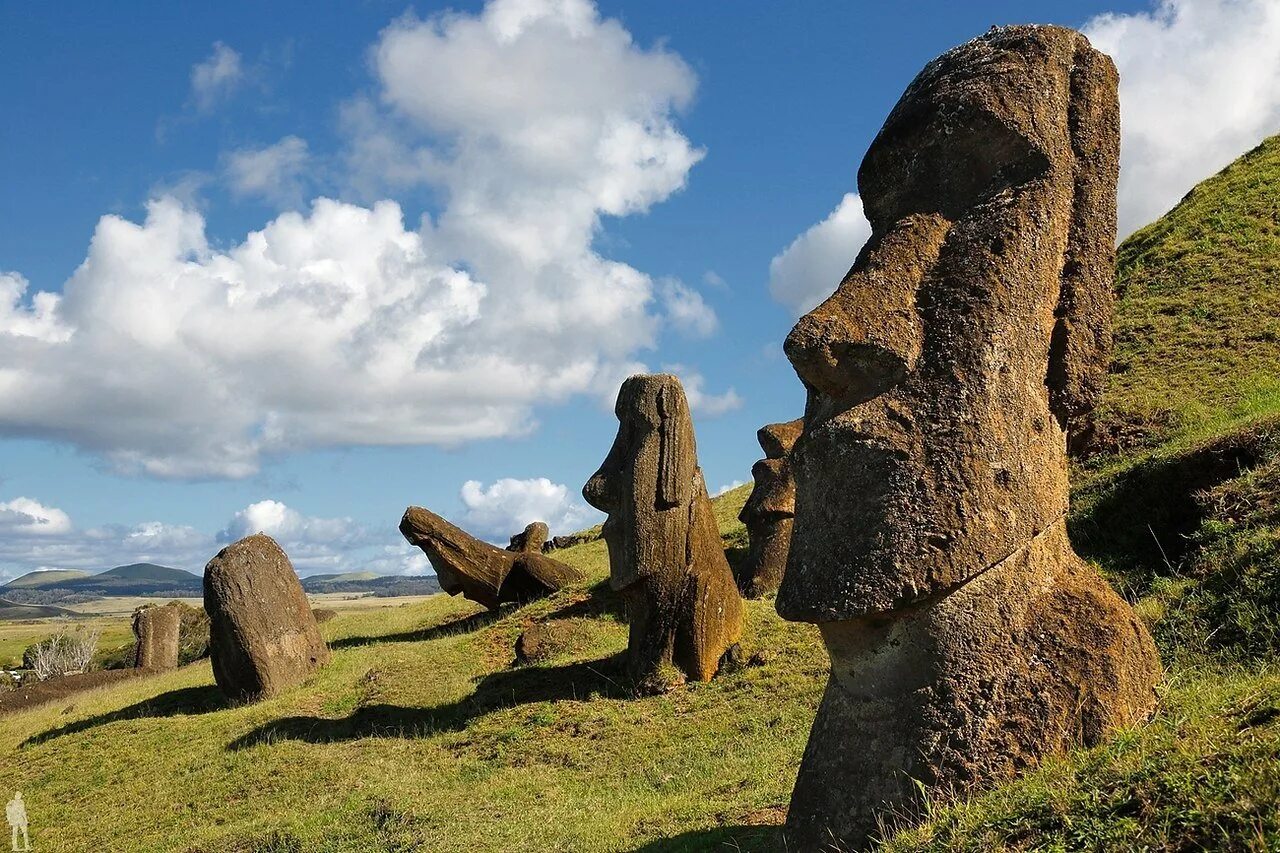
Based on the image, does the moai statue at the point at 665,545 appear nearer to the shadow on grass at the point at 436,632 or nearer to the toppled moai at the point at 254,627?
the toppled moai at the point at 254,627

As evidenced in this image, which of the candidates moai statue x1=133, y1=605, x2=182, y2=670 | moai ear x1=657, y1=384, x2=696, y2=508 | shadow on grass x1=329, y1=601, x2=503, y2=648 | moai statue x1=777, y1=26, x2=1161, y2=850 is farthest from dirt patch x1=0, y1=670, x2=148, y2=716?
→ moai statue x1=777, y1=26, x2=1161, y2=850

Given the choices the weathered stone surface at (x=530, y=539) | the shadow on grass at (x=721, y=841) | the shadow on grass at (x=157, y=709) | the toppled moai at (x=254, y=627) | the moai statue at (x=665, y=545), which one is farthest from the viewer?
the weathered stone surface at (x=530, y=539)

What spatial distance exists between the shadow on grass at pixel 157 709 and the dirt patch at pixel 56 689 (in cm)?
790

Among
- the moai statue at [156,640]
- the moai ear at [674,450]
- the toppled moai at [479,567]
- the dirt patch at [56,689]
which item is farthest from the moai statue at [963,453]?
the moai statue at [156,640]

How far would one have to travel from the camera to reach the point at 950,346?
535cm

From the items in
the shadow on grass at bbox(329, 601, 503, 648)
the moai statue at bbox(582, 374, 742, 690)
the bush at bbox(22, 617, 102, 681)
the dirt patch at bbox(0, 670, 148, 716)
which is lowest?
the dirt patch at bbox(0, 670, 148, 716)

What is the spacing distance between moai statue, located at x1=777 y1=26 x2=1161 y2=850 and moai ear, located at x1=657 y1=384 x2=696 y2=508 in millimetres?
7343

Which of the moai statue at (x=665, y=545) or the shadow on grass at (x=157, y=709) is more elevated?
the moai statue at (x=665, y=545)

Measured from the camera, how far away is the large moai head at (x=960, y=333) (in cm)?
504

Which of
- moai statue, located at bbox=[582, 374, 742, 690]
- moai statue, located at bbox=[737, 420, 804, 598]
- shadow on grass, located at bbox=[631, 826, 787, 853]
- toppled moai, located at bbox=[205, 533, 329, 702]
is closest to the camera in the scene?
shadow on grass, located at bbox=[631, 826, 787, 853]

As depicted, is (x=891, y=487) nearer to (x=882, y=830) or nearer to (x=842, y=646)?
(x=842, y=646)

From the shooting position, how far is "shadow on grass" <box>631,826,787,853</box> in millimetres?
6273

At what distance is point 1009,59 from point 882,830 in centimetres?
408

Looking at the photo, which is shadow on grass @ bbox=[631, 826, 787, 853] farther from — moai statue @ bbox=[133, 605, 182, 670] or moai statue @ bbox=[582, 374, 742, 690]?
moai statue @ bbox=[133, 605, 182, 670]
